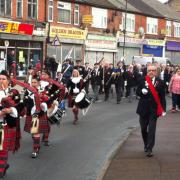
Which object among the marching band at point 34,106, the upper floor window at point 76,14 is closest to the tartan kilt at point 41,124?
the marching band at point 34,106

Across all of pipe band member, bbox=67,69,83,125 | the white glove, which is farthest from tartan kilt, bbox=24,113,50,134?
pipe band member, bbox=67,69,83,125

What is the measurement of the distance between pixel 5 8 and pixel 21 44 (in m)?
2.41

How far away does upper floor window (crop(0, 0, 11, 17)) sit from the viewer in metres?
32.7

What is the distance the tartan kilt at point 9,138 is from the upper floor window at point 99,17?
3373 cm

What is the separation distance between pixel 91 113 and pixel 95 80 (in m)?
6.57

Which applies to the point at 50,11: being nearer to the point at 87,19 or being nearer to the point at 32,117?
the point at 87,19

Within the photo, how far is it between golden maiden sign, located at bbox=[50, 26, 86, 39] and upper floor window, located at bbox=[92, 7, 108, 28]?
245cm

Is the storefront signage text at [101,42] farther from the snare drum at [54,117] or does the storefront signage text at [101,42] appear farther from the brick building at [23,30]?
the snare drum at [54,117]

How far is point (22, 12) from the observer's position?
3425 cm

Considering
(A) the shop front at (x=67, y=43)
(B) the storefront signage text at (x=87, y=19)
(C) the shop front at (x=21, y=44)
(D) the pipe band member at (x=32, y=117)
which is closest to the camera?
(D) the pipe band member at (x=32, y=117)

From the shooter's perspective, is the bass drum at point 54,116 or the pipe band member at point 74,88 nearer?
the bass drum at point 54,116

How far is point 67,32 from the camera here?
38094 millimetres

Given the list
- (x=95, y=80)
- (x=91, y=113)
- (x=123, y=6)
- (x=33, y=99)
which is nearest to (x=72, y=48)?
(x=123, y=6)

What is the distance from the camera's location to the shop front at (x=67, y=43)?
36.5 m
